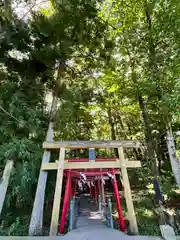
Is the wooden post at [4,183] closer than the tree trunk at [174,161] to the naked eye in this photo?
Yes

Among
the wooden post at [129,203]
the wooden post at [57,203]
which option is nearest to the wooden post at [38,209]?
the wooden post at [57,203]

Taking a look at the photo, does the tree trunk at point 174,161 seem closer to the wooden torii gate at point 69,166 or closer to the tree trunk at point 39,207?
the wooden torii gate at point 69,166

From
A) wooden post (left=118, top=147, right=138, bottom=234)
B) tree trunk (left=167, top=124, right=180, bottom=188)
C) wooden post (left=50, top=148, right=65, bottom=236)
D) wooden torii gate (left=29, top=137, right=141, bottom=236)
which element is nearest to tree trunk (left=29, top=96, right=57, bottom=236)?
wooden torii gate (left=29, top=137, right=141, bottom=236)

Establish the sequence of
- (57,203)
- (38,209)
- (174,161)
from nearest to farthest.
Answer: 1. (57,203)
2. (38,209)
3. (174,161)

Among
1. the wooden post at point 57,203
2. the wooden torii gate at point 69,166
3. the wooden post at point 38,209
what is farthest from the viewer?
the wooden post at point 38,209

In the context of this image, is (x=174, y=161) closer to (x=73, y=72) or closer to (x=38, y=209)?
(x=38, y=209)

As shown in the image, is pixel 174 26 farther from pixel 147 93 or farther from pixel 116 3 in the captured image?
pixel 116 3

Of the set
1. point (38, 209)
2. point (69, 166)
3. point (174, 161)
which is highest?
point (174, 161)

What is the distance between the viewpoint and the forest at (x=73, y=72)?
16.2ft

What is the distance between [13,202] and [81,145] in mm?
3591

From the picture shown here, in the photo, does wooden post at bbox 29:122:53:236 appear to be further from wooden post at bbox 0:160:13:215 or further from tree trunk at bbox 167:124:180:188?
tree trunk at bbox 167:124:180:188

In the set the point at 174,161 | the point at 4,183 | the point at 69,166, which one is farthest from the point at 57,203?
the point at 174,161

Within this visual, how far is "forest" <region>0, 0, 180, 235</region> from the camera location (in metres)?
4.93

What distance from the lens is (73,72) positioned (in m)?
7.04
